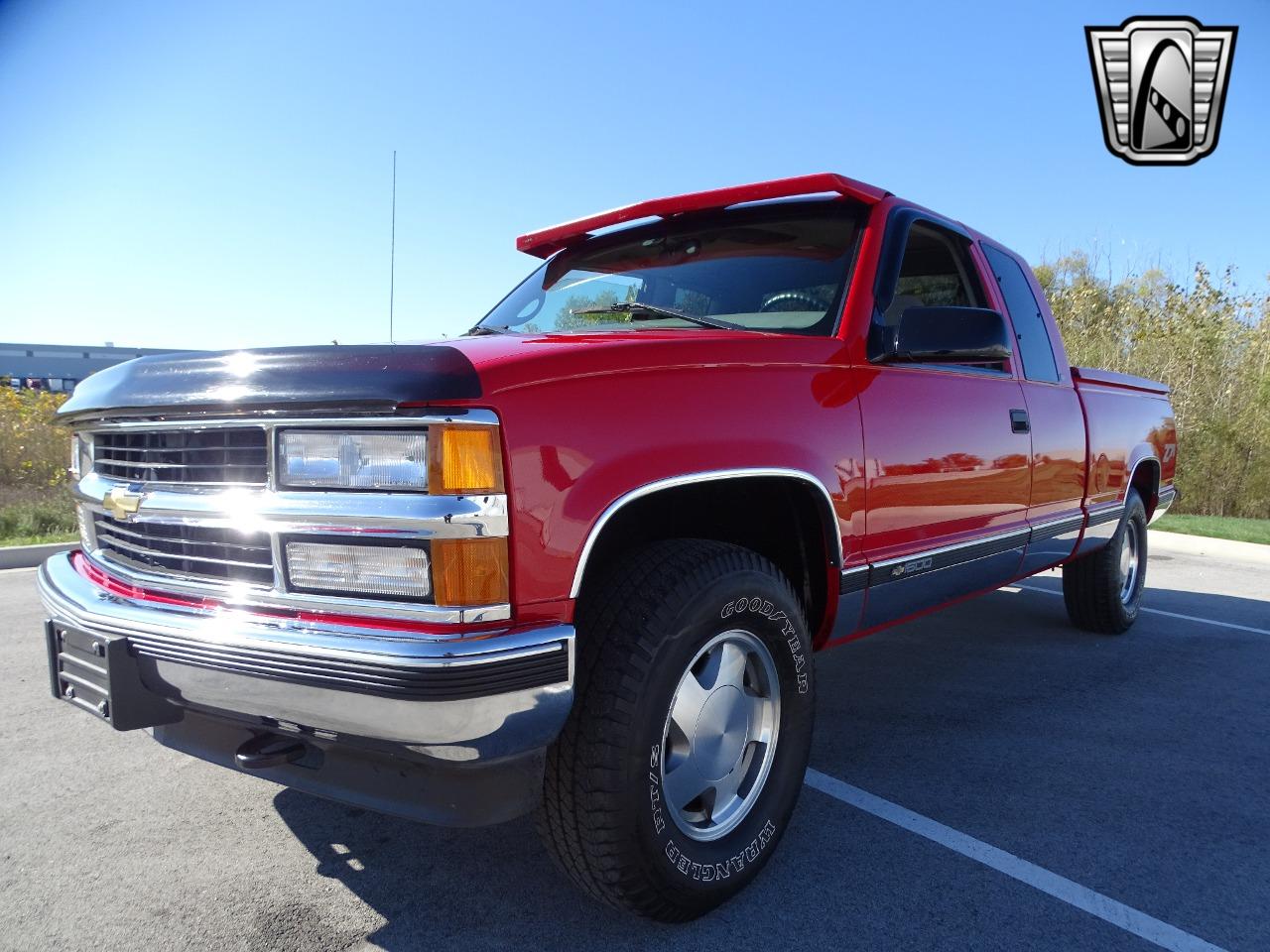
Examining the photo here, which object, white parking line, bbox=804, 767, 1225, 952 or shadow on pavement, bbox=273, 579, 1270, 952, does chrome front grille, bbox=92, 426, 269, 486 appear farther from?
white parking line, bbox=804, 767, 1225, 952

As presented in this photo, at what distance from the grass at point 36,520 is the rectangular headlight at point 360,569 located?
711cm

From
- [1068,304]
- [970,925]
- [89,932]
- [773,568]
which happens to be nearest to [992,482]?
[773,568]

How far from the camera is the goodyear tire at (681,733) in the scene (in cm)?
191

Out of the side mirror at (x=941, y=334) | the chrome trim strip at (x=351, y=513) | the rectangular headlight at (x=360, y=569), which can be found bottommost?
the rectangular headlight at (x=360, y=569)

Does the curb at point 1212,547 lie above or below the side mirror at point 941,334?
below

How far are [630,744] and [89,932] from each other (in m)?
1.37

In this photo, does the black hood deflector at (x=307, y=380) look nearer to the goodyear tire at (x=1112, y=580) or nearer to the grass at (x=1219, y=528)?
the goodyear tire at (x=1112, y=580)

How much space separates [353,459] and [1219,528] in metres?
11.5

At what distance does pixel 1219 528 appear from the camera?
411 inches

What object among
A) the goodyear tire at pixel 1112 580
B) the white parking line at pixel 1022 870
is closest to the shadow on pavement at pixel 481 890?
the white parking line at pixel 1022 870

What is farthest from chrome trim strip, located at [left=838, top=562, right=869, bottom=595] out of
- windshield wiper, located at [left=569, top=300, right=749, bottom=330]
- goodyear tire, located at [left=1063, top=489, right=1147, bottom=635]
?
goodyear tire, located at [left=1063, top=489, right=1147, bottom=635]

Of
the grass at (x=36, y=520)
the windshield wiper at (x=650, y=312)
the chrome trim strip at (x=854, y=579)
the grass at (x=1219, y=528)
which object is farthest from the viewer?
the grass at (x=1219, y=528)

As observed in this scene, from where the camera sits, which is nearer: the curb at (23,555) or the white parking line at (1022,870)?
the white parking line at (1022,870)

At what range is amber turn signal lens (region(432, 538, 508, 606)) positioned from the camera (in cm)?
169
